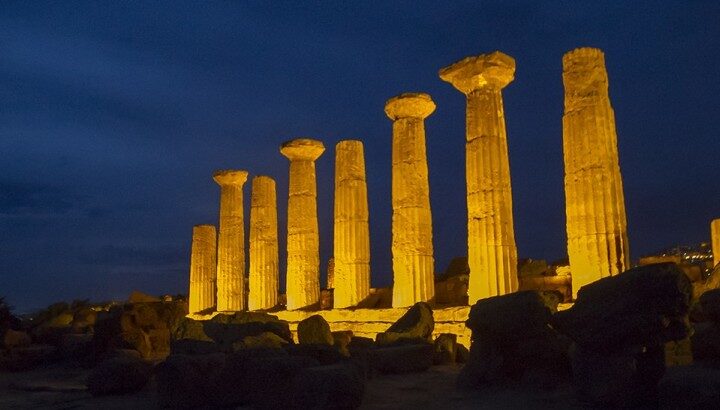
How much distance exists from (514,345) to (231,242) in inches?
891

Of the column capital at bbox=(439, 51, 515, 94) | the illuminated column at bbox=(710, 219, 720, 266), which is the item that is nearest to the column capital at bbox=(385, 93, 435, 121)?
the column capital at bbox=(439, 51, 515, 94)

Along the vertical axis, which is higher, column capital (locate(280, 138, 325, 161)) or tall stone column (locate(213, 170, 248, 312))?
column capital (locate(280, 138, 325, 161))

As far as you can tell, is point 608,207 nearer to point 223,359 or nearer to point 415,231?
point 415,231

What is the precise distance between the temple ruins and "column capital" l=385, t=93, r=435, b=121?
4 cm

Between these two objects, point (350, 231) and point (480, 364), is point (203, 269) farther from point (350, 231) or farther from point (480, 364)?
point (480, 364)

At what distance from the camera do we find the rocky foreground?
7496 millimetres

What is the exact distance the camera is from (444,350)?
13906 millimetres

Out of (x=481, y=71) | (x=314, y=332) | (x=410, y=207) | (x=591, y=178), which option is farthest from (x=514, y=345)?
(x=410, y=207)

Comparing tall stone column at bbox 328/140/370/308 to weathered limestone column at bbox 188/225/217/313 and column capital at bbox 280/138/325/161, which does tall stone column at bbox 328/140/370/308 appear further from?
weathered limestone column at bbox 188/225/217/313

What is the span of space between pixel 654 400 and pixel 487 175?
11.5m

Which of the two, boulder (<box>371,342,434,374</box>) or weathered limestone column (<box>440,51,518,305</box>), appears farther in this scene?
weathered limestone column (<box>440,51,518,305</box>)

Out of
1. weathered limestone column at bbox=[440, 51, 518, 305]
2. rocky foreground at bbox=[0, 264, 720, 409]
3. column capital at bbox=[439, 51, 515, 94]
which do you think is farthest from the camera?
column capital at bbox=[439, 51, 515, 94]

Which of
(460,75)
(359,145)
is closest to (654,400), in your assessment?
(460,75)

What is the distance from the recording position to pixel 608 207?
16.0 meters
